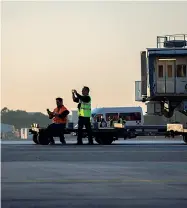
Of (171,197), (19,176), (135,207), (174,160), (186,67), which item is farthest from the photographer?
(186,67)

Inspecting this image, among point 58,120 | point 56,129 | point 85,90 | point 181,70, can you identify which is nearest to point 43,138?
point 56,129

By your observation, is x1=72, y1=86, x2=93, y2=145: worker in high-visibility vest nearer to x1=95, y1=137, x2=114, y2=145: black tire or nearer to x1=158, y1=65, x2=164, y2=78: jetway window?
x1=95, y1=137, x2=114, y2=145: black tire

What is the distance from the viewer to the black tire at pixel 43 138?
29606 millimetres

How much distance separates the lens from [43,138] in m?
29.7

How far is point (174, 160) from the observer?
1697cm

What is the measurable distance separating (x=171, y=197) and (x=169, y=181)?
2.23 m

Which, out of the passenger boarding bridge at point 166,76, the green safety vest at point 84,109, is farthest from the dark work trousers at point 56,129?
the passenger boarding bridge at point 166,76

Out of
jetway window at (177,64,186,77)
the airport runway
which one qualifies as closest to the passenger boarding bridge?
jetway window at (177,64,186,77)

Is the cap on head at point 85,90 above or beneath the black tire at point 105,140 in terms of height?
above

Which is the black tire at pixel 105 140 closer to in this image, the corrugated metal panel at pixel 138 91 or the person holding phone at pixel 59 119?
the person holding phone at pixel 59 119

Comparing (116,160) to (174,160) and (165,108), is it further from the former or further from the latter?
(165,108)

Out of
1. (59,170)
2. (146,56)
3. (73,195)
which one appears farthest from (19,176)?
(146,56)

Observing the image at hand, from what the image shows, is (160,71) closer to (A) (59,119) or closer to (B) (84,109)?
(A) (59,119)

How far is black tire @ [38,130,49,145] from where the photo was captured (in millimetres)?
29606
